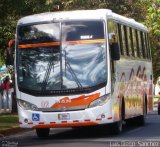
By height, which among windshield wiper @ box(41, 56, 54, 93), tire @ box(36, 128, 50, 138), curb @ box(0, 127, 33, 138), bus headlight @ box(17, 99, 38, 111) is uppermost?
windshield wiper @ box(41, 56, 54, 93)

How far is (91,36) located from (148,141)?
3.38m

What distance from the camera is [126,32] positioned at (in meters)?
22.3

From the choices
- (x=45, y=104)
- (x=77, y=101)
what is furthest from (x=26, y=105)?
(x=77, y=101)

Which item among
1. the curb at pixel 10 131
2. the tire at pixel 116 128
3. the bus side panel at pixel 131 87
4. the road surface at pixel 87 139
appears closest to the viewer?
the road surface at pixel 87 139

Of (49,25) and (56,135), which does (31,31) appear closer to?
(49,25)

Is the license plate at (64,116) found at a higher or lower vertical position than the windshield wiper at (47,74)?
lower

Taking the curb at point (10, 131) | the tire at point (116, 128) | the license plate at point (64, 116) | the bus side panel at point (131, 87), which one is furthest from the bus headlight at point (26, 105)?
the tire at point (116, 128)

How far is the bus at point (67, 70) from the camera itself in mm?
18609

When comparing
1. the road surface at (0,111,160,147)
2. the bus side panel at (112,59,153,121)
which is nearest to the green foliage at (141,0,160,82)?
the bus side panel at (112,59,153,121)

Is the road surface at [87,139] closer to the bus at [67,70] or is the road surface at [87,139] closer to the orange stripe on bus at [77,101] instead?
the bus at [67,70]

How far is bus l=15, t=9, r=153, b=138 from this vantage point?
1861 centimetres

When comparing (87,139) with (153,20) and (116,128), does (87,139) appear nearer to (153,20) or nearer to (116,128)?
(116,128)

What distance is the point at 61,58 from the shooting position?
18844mm

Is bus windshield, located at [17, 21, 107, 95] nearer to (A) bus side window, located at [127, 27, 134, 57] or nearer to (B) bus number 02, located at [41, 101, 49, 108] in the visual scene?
(B) bus number 02, located at [41, 101, 49, 108]
